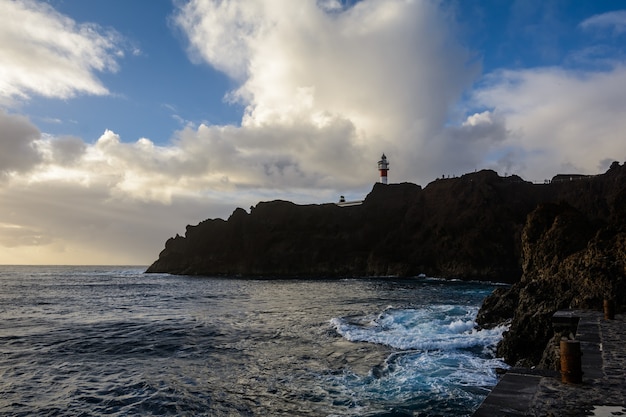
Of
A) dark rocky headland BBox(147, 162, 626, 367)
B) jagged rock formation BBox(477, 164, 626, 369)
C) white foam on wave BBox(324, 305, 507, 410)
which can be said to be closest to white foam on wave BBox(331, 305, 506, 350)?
white foam on wave BBox(324, 305, 507, 410)

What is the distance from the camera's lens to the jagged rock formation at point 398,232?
90.0 meters

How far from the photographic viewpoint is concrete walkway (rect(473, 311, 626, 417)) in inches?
252

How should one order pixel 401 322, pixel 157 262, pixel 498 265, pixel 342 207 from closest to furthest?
1. pixel 401 322
2. pixel 498 265
3. pixel 342 207
4. pixel 157 262

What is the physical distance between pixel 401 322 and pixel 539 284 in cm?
892

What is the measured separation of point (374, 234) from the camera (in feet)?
366

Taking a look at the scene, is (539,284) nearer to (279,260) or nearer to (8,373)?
(8,373)

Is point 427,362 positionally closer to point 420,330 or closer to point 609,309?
point 609,309

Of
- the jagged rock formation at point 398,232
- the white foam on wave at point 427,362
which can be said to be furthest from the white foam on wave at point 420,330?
the jagged rock formation at point 398,232

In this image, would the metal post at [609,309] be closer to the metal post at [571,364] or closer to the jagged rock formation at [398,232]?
the metal post at [571,364]

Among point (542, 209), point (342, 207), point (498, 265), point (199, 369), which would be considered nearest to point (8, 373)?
point (199, 369)

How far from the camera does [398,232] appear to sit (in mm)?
107250

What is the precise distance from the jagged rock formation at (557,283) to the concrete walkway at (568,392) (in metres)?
2.70

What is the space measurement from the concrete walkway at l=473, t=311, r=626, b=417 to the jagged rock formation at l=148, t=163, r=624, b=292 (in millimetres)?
83042

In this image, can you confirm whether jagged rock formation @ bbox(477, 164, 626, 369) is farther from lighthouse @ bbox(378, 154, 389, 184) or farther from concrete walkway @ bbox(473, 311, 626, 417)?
lighthouse @ bbox(378, 154, 389, 184)
